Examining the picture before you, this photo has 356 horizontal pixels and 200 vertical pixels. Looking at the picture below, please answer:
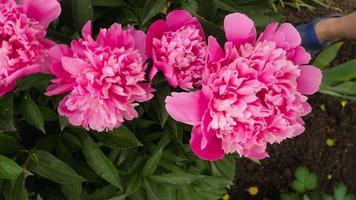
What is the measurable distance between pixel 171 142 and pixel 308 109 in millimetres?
413

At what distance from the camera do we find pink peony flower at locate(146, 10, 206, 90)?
0.68 m

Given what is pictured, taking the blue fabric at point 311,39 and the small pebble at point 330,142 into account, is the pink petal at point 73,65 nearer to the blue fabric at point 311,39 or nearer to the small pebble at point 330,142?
the blue fabric at point 311,39

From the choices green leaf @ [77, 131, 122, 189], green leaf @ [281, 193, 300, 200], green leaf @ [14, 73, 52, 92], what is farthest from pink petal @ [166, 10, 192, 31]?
green leaf @ [281, 193, 300, 200]

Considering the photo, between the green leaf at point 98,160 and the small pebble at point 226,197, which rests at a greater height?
the green leaf at point 98,160

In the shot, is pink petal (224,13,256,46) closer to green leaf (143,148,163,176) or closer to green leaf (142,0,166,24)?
green leaf (142,0,166,24)

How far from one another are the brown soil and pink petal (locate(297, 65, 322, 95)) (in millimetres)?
1120

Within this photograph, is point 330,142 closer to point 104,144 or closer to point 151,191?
point 151,191

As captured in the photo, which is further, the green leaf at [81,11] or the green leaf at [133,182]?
the green leaf at [133,182]

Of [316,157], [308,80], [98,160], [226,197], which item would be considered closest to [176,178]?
[98,160]

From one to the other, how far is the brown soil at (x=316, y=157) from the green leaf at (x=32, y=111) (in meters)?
1.09

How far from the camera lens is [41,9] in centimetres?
68

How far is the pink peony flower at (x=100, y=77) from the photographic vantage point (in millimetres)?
634

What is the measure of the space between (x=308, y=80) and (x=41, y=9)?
1.24ft

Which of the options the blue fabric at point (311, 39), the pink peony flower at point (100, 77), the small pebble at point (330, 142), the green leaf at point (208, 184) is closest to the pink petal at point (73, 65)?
the pink peony flower at point (100, 77)
